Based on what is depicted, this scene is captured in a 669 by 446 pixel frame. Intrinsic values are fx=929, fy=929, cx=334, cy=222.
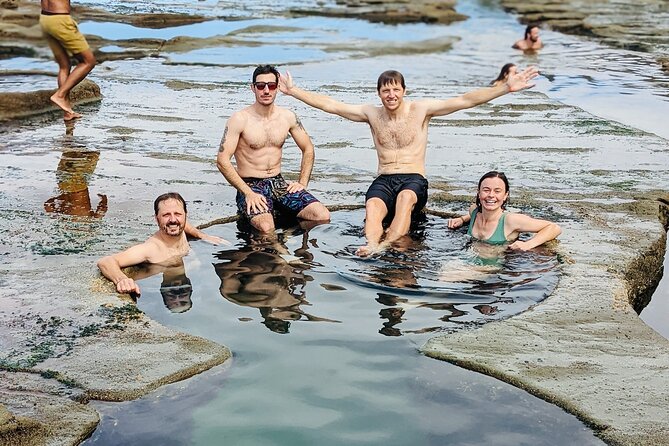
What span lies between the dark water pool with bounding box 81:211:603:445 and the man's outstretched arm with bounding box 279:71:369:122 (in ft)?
3.30

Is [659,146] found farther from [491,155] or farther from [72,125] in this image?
[72,125]

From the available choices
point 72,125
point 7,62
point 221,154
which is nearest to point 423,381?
point 221,154

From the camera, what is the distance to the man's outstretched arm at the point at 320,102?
7.45 meters

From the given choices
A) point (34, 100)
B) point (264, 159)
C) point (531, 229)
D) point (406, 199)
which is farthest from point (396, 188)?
point (34, 100)

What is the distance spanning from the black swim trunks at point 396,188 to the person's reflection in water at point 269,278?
2.32ft

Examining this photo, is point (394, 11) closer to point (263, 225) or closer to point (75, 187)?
point (75, 187)

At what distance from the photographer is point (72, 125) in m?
10.8

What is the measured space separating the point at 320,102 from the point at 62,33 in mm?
4933

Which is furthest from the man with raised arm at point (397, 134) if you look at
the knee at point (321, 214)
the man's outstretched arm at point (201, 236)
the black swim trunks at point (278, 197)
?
the man's outstretched arm at point (201, 236)

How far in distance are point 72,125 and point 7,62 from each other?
5.66m

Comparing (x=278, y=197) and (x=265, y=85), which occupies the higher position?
(x=265, y=85)

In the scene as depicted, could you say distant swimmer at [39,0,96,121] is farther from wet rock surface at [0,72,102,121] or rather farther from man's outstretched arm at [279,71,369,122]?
man's outstretched arm at [279,71,369,122]

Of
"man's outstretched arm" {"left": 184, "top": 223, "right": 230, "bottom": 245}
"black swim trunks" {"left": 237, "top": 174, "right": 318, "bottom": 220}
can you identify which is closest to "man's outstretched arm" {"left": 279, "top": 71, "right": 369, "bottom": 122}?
"black swim trunks" {"left": 237, "top": 174, "right": 318, "bottom": 220}

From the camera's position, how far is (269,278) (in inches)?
239
